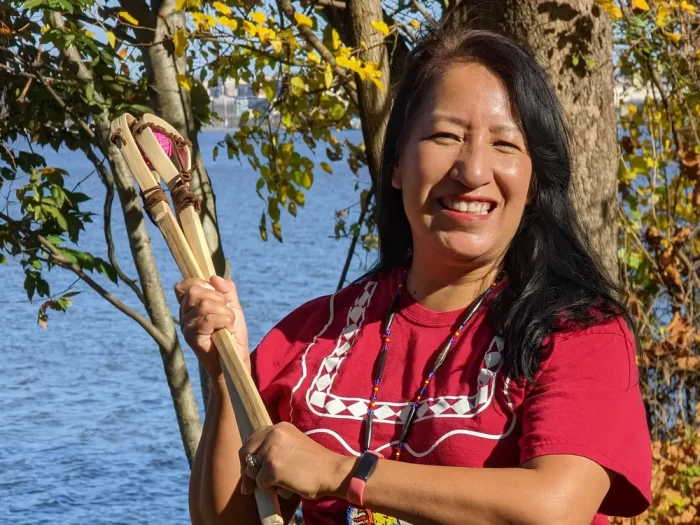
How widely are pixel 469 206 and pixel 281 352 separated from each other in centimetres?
48

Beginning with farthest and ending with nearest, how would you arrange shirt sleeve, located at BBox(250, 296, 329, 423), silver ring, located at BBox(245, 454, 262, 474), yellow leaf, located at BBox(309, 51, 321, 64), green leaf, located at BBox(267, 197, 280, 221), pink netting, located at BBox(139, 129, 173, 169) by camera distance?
green leaf, located at BBox(267, 197, 280, 221), yellow leaf, located at BBox(309, 51, 321, 64), pink netting, located at BBox(139, 129, 173, 169), shirt sleeve, located at BBox(250, 296, 329, 423), silver ring, located at BBox(245, 454, 262, 474)

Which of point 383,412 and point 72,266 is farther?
point 72,266

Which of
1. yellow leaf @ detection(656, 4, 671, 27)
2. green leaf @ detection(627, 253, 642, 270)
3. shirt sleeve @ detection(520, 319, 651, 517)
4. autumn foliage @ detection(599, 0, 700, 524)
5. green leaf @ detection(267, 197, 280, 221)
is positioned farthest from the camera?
green leaf @ detection(627, 253, 642, 270)

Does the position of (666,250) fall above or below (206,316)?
below

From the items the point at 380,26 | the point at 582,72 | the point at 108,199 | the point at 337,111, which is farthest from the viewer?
the point at 337,111

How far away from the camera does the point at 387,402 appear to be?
1991 millimetres

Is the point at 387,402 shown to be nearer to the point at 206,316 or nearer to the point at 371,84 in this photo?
the point at 206,316

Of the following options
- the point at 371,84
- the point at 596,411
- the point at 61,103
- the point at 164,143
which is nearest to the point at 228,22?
the point at 371,84

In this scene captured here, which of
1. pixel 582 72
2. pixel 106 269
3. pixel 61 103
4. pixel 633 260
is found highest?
pixel 582 72

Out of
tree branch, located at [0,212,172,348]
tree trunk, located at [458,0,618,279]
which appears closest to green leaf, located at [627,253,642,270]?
tree trunk, located at [458,0,618,279]

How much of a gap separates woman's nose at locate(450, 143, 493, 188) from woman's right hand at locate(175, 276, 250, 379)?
51 centimetres

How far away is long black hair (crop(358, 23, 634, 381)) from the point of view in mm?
1941

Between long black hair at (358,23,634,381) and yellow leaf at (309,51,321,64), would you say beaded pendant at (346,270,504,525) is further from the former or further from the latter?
yellow leaf at (309,51,321,64)

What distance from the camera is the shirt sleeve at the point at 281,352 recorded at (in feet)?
6.97
